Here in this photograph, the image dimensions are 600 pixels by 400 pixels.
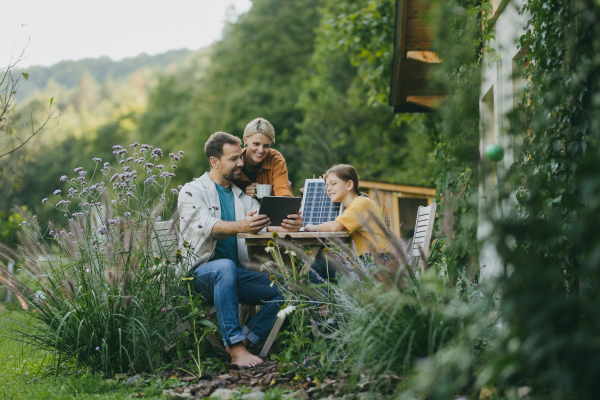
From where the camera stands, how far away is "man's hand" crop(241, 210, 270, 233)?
3.44 metres

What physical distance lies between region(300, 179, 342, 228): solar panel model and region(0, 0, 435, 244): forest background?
14.7 ft

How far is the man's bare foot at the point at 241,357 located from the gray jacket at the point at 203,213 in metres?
0.60

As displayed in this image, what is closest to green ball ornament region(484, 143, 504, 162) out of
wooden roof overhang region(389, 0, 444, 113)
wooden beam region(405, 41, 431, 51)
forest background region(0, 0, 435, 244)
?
wooden roof overhang region(389, 0, 444, 113)

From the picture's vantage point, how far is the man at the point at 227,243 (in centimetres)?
335

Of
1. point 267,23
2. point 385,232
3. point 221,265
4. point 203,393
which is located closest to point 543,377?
point 385,232

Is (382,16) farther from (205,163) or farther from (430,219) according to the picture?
(205,163)

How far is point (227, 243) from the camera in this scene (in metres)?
3.86

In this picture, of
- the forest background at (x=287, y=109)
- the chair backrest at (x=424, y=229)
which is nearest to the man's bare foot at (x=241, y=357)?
the chair backrest at (x=424, y=229)

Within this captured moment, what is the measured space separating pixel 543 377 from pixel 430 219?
8.09 ft

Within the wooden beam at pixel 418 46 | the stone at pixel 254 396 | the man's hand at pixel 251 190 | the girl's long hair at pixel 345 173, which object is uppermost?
the wooden beam at pixel 418 46

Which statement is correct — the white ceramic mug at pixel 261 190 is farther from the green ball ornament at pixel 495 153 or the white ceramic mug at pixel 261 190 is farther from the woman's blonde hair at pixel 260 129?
the green ball ornament at pixel 495 153

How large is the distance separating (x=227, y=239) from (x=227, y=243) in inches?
1.1

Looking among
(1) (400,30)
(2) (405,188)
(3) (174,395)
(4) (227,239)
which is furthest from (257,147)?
(2) (405,188)

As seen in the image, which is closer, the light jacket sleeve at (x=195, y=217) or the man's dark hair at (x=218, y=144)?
the light jacket sleeve at (x=195, y=217)
